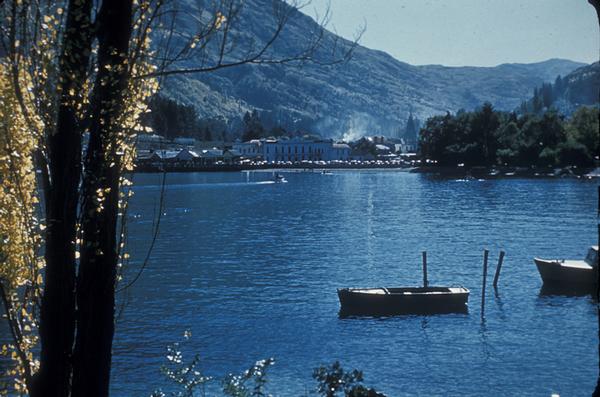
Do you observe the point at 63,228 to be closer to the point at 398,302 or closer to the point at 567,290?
the point at 398,302

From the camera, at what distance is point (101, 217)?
8461 mm

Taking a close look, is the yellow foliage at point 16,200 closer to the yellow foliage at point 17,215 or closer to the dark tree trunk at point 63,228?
the yellow foliage at point 17,215

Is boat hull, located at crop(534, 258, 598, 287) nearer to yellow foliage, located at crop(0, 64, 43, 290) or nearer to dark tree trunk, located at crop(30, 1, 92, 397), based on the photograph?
yellow foliage, located at crop(0, 64, 43, 290)

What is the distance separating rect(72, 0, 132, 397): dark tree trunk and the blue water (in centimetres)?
2292

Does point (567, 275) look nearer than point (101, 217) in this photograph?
No

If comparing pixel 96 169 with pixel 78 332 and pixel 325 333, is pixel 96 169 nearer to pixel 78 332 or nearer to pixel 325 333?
pixel 78 332

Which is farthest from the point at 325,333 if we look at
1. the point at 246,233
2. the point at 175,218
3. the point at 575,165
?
the point at 575,165

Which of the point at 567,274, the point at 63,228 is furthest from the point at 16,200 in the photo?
the point at 567,274

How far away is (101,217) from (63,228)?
17.2 inches

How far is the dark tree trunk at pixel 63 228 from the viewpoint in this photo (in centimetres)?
823

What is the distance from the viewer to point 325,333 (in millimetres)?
40812

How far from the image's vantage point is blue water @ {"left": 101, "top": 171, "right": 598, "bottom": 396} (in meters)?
33.7

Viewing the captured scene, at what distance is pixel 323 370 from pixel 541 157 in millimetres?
191799

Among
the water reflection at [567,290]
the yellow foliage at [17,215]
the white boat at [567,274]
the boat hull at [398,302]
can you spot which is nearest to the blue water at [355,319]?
the boat hull at [398,302]
